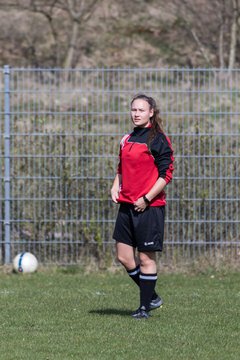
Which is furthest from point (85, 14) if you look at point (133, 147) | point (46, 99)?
point (133, 147)

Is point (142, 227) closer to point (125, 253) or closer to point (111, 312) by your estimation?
point (125, 253)

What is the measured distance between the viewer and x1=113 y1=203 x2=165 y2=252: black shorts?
23.7 ft

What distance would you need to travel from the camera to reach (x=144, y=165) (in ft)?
23.7

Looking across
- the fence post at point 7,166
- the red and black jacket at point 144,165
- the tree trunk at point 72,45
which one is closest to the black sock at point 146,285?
the red and black jacket at point 144,165

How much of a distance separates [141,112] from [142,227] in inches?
35.6

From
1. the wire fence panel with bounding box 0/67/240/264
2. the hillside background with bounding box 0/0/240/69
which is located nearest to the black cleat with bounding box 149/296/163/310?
the wire fence panel with bounding box 0/67/240/264

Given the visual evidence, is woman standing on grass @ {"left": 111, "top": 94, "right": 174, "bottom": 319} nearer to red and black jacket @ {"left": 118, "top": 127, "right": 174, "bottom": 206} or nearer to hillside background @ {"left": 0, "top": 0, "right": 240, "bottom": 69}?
red and black jacket @ {"left": 118, "top": 127, "right": 174, "bottom": 206}

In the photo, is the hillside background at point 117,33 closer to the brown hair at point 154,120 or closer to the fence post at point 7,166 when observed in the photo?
the fence post at point 7,166

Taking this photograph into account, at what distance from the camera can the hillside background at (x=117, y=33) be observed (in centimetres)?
2288

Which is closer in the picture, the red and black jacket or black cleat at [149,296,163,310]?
the red and black jacket

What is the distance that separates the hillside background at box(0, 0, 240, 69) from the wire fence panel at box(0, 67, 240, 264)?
427 inches

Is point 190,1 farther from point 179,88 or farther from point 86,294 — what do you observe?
point 86,294

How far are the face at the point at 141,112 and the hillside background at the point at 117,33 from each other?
14344 millimetres

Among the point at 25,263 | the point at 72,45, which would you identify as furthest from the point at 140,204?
the point at 72,45
